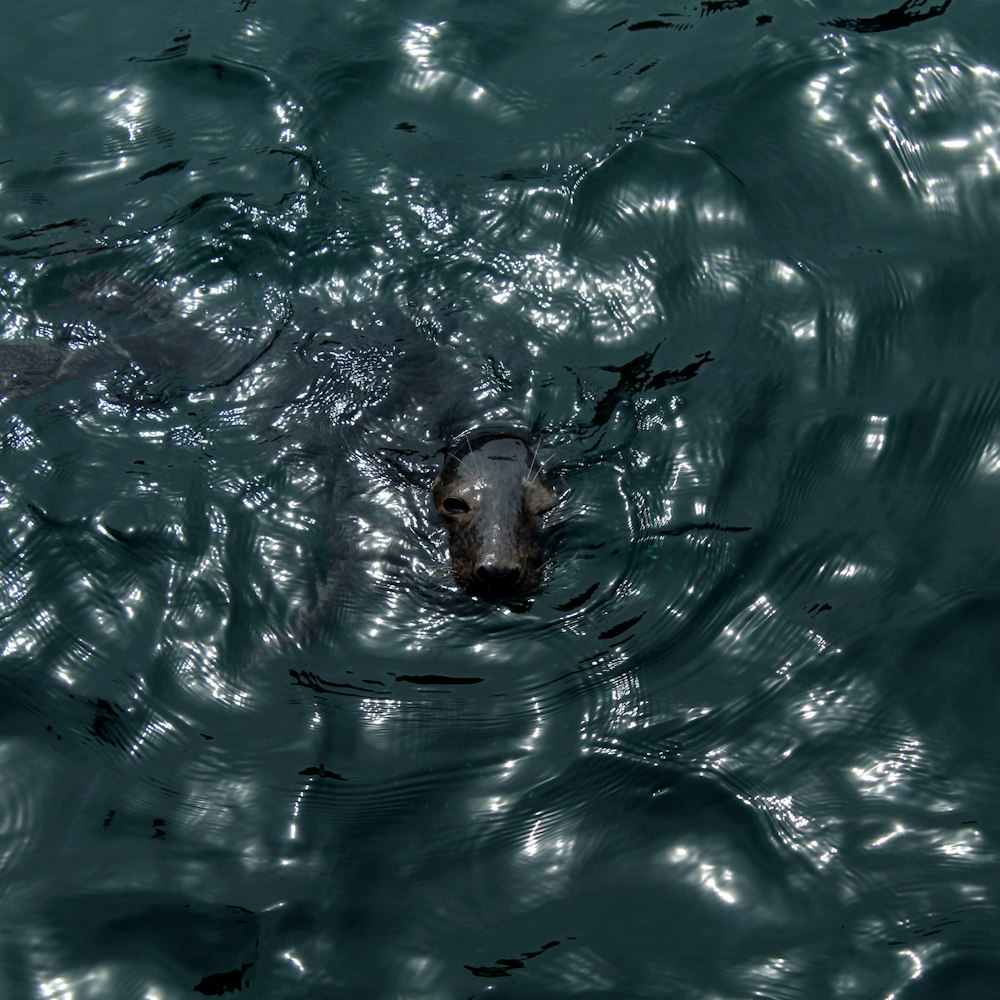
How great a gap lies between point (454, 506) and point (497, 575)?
70 centimetres

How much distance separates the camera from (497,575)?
5734mm

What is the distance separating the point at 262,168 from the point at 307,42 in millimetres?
1419

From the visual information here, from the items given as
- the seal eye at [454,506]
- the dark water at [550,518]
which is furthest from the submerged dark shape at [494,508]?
the dark water at [550,518]

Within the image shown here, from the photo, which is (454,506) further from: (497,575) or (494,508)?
(497,575)

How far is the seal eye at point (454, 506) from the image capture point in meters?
6.25

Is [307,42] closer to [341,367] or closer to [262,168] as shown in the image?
[262,168]

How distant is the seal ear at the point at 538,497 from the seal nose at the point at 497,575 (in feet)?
1.87

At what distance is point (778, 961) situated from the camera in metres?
4.43

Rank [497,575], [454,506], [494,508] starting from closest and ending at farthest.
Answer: [497,575], [494,508], [454,506]

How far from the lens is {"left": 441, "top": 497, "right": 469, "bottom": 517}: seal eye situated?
625 centimetres

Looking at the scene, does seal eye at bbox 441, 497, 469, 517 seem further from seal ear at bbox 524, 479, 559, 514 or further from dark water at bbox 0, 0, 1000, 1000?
seal ear at bbox 524, 479, 559, 514

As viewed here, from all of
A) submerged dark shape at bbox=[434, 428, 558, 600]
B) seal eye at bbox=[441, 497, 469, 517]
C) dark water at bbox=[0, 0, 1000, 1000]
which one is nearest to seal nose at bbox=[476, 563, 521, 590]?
submerged dark shape at bbox=[434, 428, 558, 600]

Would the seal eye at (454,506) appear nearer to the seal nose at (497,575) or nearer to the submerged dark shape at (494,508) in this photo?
the submerged dark shape at (494,508)

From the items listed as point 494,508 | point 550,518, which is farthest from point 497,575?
point 550,518
